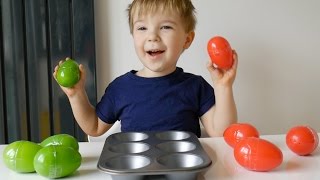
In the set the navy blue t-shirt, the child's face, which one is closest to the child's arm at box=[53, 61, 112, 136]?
the navy blue t-shirt

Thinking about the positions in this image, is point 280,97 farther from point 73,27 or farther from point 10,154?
point 10,154

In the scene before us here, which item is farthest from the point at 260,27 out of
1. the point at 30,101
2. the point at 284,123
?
the point at 30,101

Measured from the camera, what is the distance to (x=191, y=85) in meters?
1.03

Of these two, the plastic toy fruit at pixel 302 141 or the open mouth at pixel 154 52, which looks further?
the open mouth at pixel 154 52

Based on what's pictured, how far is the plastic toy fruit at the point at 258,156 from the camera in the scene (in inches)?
23.2

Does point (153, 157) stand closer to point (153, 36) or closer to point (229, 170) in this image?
point (229, 170)

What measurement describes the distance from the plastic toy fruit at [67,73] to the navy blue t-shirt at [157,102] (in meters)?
0.20


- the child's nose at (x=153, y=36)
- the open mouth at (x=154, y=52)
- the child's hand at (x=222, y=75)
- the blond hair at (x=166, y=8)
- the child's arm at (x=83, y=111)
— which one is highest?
the blond hair at (x=166, y=8)

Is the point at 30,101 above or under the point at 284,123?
above

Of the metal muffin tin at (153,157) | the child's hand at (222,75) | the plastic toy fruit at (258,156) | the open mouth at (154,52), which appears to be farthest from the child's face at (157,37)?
the plastic toy fruit at (258,156)

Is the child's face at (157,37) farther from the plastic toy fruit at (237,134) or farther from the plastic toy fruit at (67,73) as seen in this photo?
the plastic toy fruit at (237,134)

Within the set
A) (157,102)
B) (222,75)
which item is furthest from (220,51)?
(157,102)

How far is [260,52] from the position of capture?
1.45 meters

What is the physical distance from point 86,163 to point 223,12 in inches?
35.7
